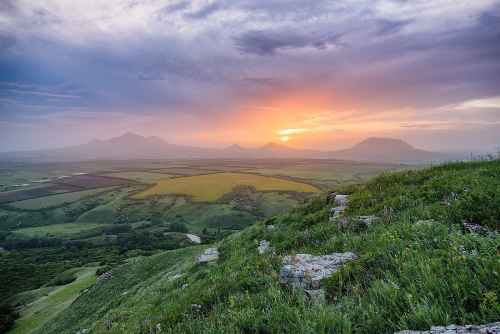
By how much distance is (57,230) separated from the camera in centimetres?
15438

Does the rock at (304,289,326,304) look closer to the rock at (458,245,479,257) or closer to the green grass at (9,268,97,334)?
the rock at (458,245,479,257)

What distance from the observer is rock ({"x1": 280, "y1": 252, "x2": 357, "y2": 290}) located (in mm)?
5641

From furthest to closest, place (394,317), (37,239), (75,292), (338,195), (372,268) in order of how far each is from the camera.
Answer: (37,239), (75,292), (338,195), (372,268), (394,317)

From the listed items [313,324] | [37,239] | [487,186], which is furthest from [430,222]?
[37,239]

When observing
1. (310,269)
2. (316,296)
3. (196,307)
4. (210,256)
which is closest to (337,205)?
(310,269)

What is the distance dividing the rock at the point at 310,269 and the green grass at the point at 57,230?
178862 mm

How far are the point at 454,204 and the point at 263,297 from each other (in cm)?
577

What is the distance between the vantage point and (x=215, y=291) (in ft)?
22.5

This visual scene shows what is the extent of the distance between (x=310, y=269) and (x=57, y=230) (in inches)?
7635

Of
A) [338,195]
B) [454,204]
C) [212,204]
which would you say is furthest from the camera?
[212,204]

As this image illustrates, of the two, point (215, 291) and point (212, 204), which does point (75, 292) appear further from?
point (212, 204)

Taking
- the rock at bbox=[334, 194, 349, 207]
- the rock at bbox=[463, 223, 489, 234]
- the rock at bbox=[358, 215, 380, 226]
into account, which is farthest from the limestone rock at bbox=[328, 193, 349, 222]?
the rock at bbox=[463, 223, 489, 234]

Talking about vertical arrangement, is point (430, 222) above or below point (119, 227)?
above

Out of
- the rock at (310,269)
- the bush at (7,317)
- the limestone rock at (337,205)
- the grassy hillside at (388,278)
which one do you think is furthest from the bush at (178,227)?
the rock at (310,269)
